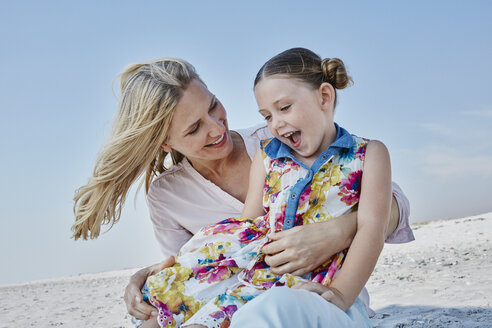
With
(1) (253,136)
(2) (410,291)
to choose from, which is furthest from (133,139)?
(2) (410,291)

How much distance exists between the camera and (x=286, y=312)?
1.94 meters

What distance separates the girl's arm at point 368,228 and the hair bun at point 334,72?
0.48 meters

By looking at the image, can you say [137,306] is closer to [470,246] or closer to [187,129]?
[187,129]

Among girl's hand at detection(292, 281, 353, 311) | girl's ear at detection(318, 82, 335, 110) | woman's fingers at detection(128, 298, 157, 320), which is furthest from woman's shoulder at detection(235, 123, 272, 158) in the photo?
girl's hand at detection(292, 281, 353, 311)

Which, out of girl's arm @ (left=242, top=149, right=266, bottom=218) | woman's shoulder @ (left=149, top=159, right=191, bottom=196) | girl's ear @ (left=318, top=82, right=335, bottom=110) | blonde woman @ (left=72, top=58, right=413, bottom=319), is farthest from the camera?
woman's shoulder @ (left=149, top=159, right=191, bottom=196)

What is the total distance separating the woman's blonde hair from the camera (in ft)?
11.7

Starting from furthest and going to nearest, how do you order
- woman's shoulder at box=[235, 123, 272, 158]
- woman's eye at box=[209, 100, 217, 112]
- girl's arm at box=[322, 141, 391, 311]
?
woman's shoulder at box=[235, 123, 272, 158]
woman's eye at box=[209, 100, 217, 112]
girl's arm at box=[322, 141, 391, 311]

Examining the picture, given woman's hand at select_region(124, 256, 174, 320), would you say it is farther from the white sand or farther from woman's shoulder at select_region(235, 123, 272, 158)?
the white sand

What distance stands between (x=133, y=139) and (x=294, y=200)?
1.39 metres

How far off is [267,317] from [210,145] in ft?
6.30

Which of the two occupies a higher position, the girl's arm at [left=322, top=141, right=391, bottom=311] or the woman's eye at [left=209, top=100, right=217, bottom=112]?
the woman's eye at [left=209, top=100, right=217, bottom=112]

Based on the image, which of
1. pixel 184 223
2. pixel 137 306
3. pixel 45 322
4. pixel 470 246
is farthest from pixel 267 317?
pixel 470 246

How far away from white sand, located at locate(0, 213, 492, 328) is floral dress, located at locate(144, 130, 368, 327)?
5.89 ft

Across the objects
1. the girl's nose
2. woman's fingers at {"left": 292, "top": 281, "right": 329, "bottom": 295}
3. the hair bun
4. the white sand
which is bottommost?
the white sand
